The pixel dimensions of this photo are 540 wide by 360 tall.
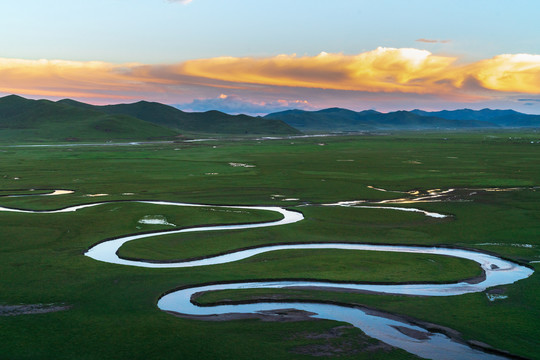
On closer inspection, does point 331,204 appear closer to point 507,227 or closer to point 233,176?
point 507,227

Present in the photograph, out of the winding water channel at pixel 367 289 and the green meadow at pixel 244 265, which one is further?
the winding water channel at pixel 367 289

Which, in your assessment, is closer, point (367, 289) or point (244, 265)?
point (367, 289)

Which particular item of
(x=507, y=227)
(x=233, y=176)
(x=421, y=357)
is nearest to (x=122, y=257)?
(x=421, y=357)

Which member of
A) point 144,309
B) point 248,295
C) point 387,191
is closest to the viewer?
point 144,309

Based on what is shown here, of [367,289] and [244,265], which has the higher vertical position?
[244,265]

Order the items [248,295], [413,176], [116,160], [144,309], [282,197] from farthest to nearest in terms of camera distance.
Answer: [116,160] → [413,176] → [282,197] → [248,295] → [144,309]
